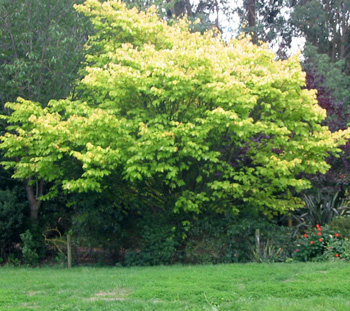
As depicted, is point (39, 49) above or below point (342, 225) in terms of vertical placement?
above

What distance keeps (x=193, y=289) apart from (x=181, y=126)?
3.53m

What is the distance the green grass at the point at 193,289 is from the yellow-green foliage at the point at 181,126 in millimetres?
2067

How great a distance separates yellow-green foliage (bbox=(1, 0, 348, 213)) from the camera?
9.48m

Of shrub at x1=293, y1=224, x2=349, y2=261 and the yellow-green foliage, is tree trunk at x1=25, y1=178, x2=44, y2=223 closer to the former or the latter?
the yellow-green foliage

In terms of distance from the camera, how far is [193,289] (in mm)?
7242

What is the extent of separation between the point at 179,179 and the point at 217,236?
179 centimetres

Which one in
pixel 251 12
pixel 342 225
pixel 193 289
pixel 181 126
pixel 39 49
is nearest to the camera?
pixel 193 289

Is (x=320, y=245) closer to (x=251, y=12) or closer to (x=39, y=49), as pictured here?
(x=39, y=49)

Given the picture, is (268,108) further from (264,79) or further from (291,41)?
(291,41)

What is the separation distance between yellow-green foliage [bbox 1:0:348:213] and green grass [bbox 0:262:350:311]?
207 centimetres

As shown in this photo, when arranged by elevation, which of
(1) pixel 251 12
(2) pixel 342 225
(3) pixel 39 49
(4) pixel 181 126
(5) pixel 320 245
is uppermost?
(1) pixel 251 12

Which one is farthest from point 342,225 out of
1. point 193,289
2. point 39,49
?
point 39,49

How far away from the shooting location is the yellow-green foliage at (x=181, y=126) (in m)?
9.48

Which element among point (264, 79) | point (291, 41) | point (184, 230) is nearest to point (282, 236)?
point (184, 230)
